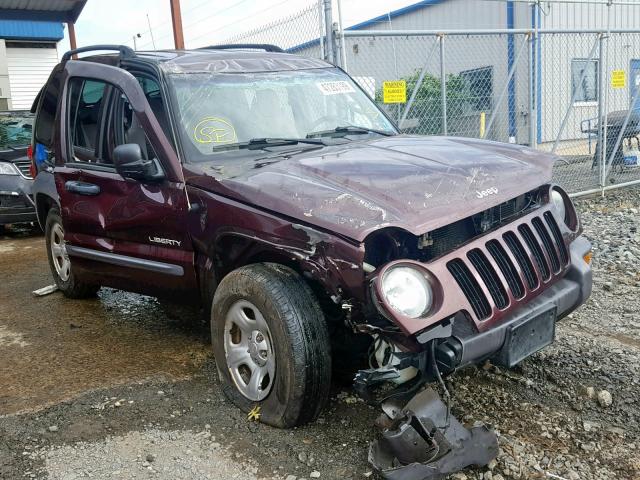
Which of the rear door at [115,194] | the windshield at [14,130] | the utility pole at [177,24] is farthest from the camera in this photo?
the utility pole at [177,24]

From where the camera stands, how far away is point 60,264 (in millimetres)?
5656

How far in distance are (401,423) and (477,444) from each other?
0.33 metres

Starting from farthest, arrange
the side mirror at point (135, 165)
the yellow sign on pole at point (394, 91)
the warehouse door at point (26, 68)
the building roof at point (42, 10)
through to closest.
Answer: the warehouse door at point (26, 68), the building roof at point (42, 10), the yellow sign on pole at point (394, 91), the side mirror at point (135, 165)

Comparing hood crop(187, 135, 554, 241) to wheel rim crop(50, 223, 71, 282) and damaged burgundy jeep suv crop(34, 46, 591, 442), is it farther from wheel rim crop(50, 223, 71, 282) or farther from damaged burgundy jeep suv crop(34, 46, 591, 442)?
wheel rim crop(50, 223, 71, 282)

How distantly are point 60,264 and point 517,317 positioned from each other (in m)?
4.24

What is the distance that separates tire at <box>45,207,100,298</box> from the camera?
5.48 metres

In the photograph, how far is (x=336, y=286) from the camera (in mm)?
2764

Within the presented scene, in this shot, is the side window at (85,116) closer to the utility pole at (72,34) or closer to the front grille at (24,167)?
the front grille at (24,167)

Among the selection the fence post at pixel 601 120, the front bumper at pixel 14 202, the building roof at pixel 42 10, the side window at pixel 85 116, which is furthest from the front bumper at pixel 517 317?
the building roof at pixel 42 10

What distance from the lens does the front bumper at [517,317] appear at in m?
2.66

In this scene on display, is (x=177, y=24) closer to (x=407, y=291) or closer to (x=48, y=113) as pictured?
(x=48, y=113)

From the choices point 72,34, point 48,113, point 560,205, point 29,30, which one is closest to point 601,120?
point 560,205

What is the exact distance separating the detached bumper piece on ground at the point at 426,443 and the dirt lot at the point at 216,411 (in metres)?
0.13

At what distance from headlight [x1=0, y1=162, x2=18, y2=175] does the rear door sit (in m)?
4.76
